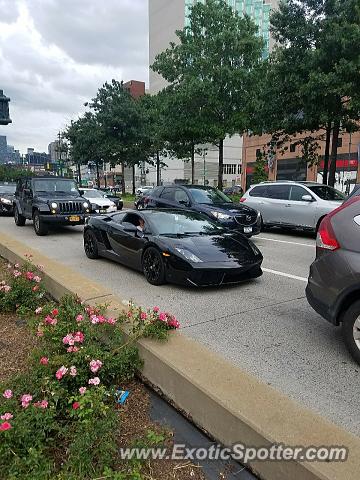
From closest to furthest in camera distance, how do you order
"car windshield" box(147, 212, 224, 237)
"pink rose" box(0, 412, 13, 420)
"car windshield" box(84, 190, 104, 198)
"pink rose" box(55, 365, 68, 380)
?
"pink rose" box(0, 412, 13, 420), "pink rose" box(55, 365, 68, 380), "car windshield" box(147, 212, 224, 237), "car windshield" box(84, 190, 104, 198)

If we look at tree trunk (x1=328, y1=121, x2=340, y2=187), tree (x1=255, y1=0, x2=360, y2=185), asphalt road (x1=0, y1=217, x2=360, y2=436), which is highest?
tree (x1=255, y1=0, x2=360, y2=185)

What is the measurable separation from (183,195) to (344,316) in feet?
27.6

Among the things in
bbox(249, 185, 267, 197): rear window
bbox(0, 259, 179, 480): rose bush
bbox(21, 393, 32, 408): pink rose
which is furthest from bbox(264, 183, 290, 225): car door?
bbox(21, 393, 32, 408): pink rose

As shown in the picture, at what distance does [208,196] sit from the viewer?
11547mm

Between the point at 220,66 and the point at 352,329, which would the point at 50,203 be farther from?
the point at 220,66

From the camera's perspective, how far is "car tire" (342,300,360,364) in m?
3.35

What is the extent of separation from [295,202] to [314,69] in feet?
19.2

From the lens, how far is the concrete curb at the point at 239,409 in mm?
2045

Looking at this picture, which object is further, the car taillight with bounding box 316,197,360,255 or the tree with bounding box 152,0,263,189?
the tree with bounding box 152,0,263,189

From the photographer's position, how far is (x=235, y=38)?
18.9 metres

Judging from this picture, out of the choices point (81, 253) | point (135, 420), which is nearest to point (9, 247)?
point (81, 253)

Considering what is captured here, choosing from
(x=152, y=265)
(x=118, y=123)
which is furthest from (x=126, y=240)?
(x=118, y=123)

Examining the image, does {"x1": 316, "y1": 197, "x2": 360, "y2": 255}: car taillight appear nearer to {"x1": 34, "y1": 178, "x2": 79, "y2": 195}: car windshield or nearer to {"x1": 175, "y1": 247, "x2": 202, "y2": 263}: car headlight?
{"x1": 175, "y1": 247, "x2": 202, "y2": 263}: car headlight

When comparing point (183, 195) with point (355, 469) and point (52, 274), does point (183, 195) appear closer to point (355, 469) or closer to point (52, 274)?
point (52, 274)
